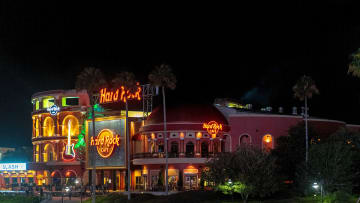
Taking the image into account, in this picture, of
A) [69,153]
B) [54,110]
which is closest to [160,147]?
[69,153]

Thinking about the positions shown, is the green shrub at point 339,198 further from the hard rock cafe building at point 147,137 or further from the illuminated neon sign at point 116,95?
the illuminated neon sign at point 116,95

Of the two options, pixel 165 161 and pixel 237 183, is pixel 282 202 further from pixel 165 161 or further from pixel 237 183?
pixel 165 161

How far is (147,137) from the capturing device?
302 ft

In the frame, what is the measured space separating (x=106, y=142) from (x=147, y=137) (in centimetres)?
903

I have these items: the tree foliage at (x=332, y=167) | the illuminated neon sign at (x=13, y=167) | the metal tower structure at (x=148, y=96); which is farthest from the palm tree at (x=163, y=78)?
the illuminated neon sign at (x=13, y=167)

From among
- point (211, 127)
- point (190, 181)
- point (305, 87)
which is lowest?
point (190, 181)

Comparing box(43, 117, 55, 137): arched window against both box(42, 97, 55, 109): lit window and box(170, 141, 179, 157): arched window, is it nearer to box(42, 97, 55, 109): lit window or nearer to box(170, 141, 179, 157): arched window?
box(42, 97, 55, 109): lit window

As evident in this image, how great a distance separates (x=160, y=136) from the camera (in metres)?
89.9

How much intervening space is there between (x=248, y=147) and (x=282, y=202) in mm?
7180

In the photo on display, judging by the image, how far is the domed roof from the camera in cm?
8962

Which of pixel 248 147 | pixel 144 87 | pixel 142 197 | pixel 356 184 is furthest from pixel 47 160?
pixel 356 184

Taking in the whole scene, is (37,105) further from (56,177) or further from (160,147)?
(160,147)

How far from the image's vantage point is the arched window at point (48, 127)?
11338 centimetres

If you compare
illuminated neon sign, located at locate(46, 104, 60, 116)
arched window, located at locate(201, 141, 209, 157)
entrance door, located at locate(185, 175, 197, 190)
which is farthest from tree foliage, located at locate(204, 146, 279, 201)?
illuminated neon sign, located at locate(46, 104, 60, 116)
